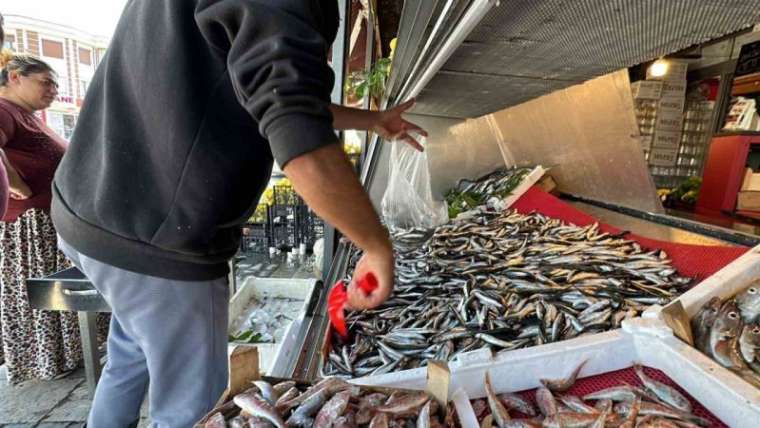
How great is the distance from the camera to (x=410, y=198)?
471cm

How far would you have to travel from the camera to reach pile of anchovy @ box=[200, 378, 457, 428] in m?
1.12

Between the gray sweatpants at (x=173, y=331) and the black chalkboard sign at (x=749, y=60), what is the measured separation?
36.9 ft

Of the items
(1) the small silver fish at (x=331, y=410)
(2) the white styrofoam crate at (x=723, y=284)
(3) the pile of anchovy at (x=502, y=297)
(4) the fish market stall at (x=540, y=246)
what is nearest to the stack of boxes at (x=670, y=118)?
(4) the fish market stall at (x=540, y=246)

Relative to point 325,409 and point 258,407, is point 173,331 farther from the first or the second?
point 325,409

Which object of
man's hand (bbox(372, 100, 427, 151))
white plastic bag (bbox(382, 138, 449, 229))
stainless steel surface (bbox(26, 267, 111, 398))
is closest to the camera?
stainless steel surface (bbox(26, 267, 111, 398))

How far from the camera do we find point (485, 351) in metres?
1.55

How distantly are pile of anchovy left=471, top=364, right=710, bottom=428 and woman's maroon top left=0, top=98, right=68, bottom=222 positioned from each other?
161 inches

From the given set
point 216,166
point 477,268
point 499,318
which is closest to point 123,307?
point 216,166

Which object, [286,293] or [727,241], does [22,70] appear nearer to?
[286,293]

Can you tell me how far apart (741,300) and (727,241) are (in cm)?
156

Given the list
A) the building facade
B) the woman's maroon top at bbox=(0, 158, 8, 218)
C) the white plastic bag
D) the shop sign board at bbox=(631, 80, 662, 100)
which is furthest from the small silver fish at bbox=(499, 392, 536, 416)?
the building facade

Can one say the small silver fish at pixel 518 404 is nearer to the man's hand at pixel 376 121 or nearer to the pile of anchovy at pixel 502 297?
the pile of anchovy at pixel 502 297

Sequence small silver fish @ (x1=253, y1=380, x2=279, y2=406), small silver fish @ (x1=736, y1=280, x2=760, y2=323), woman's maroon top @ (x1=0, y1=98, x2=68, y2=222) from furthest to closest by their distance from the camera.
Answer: woman's maroon top @ (x1=0, y1=98, x2=68, y2=222) → small silver fish @ (x1=736, y1=280, x2=760, y2=323) → small silver fish @ (x1=253, y1=380, x2=279, y2=406)

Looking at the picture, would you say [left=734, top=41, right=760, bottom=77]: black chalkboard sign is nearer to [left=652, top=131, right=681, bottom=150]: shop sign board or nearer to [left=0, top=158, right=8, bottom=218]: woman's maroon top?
[left=652, top=131, right=681, bottom=150]: shop sign board
